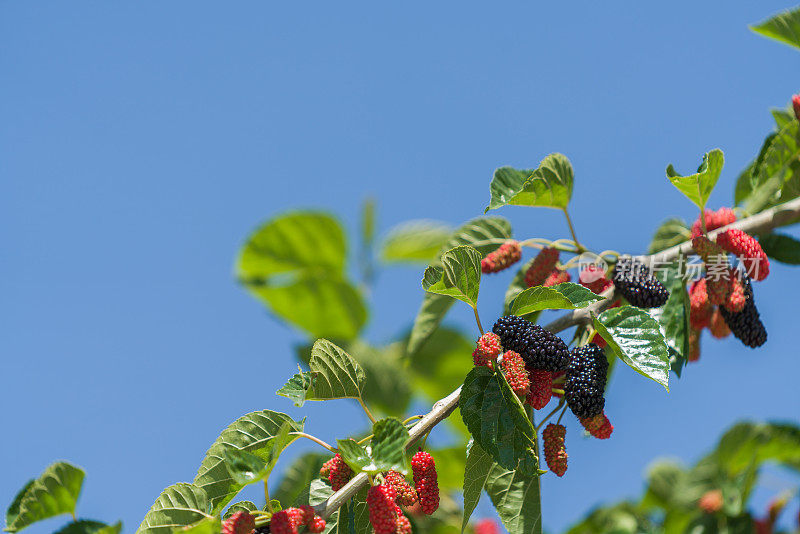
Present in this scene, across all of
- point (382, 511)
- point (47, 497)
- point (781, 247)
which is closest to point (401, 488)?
point (382, 511)

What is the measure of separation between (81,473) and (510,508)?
816 millimetres

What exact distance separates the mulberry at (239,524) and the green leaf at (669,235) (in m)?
1.38

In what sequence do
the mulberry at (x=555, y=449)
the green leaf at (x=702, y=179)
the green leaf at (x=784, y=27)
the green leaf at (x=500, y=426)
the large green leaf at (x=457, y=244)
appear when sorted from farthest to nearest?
the green leaf at (x=784, y=27) → the large green leaf at (x=457, y=244) → the green leaf at (x=702, y=179) → the mulberry at (x=555, y=449) → the green leaf at (x=500, y=426)

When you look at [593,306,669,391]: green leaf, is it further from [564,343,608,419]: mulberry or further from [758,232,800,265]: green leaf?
[758,232,800,265]: green leaf

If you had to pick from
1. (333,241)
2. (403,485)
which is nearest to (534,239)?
(403,485)

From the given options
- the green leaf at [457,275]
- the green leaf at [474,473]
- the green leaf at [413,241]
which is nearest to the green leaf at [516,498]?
the green leaf at [474,473]

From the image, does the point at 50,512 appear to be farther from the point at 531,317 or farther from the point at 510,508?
the point at 531,317

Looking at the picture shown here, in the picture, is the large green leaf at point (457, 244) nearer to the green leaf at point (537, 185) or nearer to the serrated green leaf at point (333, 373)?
the green leaf at point (537, 185)

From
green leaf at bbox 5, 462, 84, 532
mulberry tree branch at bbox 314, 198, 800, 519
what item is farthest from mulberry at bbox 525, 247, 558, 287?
green leaf at bbox 5, 462, 84, 532

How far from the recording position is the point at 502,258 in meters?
1.74

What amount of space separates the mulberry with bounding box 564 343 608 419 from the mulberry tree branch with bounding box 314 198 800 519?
9 cm

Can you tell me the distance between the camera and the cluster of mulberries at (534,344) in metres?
1.33

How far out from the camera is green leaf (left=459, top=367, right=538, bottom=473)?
1.26 metres

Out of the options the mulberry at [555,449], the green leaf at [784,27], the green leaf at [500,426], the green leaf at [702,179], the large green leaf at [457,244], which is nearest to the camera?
the green leaf at [500,426]
